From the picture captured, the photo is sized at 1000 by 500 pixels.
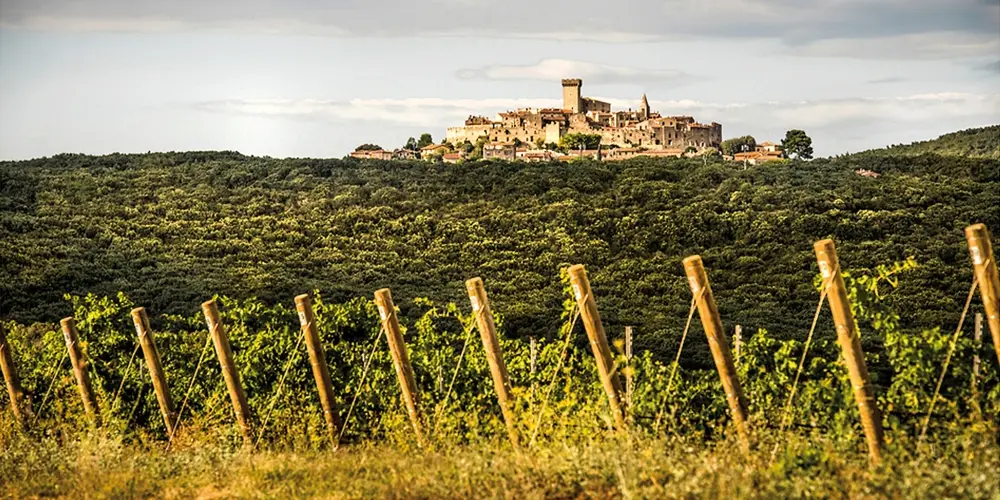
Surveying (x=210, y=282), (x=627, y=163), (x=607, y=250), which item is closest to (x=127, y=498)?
(x=210, y=282)

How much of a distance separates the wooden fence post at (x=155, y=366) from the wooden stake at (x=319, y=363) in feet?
6.14

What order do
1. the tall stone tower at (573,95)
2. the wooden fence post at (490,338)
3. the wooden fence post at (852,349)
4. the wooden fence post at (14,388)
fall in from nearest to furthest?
the wooden fence post at (852,349), the wooden fence post at (490,338), the wooden fence post at (14,388), the tall stone tower at (573,95)

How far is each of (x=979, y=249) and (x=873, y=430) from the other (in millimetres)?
1194

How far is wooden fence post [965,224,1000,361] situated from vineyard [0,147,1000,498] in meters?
0.02

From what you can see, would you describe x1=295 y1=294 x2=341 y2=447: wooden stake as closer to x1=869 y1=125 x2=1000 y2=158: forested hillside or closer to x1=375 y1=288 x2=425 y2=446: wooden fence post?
x1=375 y1=288 x2=425 y2=446: wooden fence post

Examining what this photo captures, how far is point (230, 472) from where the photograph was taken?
8.97 meters

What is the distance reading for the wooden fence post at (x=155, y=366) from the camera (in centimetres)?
1116

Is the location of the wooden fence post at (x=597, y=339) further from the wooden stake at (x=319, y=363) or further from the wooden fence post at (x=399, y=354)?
the wooden stake at (x=319, y=363)

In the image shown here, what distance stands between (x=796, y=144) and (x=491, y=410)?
101 meters

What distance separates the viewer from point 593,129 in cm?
12675

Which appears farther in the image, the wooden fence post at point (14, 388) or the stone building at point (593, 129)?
the stone building at point (593, 129)

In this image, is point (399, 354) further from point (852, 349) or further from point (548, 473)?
point (852, 349)

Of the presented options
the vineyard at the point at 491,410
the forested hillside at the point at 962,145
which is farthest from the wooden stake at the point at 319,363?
the forested hillside at the point at 962,145

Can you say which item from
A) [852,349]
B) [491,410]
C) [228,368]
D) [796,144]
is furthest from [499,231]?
[796,144]
